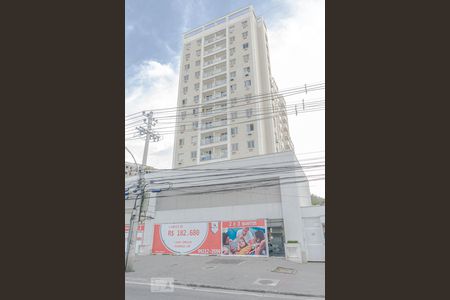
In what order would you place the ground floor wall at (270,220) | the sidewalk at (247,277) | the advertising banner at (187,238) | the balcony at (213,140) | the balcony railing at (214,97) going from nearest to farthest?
the sidewalk at (247,277) < the ground floor wall at (270,220) < the advertising banner at (187,238) < the balcony at (213,140) < the balcony railing at (214,97)

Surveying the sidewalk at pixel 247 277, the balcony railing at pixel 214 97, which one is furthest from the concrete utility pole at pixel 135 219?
the balcony railing at pixel 214 97

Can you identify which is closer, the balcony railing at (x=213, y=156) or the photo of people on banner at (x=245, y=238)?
the photo of people on banner at (x=245, y=238)

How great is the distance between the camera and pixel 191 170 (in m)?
19.7

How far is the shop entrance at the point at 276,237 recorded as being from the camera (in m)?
15.5

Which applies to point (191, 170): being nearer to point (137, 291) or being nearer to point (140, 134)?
point (140, 134)

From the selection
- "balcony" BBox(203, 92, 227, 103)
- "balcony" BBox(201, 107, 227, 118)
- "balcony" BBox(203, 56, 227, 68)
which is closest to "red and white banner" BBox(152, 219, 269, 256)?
"balcony" BBox(201, 107, 227, 118)

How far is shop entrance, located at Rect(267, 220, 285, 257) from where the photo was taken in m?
15.5

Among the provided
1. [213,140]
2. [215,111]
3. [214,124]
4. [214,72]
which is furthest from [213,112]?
[214,72]

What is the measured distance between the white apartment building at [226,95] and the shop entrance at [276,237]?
9036 mm

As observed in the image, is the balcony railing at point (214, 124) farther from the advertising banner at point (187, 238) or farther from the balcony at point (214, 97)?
the advertising banner at point (187, 238)

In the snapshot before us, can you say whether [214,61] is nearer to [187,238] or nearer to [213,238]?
[187,238]

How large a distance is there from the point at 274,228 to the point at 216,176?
5865mm

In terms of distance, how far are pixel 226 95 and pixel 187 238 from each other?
1616cm
